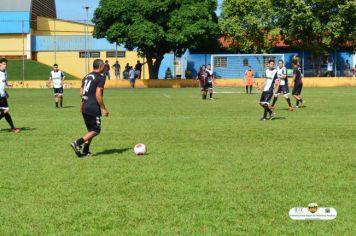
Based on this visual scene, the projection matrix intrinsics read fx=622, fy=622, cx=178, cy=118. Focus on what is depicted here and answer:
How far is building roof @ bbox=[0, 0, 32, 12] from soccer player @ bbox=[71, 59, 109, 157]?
6095cm

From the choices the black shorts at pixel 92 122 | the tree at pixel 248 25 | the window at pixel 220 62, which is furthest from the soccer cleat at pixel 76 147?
the tree at pixel 248 25

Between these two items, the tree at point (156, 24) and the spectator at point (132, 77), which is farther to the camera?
the tree at point (156, 24)

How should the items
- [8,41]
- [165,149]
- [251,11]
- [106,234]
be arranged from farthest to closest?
[8,41] → [251,11] → [165,149] → [106,234]

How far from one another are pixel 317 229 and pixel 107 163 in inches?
200

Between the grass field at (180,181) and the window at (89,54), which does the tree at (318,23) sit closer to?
the window at (89,54)

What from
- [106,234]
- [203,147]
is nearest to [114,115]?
[203,147]

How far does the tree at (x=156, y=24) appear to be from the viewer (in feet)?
169

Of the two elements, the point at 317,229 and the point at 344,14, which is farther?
the point at 344,14

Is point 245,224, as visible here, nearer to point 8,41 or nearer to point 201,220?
point 201,220

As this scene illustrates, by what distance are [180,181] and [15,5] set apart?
64942mm

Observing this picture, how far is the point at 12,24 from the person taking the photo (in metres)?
67.6

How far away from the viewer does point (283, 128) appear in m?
16.4

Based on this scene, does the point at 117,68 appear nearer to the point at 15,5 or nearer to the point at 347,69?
the point at 15,5

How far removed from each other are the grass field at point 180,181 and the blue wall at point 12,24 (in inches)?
2110
